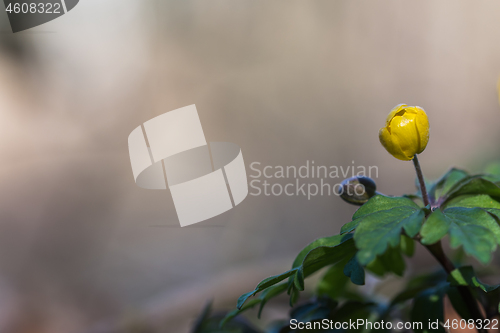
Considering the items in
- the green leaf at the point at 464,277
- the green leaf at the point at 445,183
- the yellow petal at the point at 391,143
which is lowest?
the green leaf at the point at 464,277

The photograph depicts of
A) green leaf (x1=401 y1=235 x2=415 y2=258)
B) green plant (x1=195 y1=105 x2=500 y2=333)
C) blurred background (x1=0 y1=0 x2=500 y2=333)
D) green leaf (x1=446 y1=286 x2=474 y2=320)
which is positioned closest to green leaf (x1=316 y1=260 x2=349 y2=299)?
green plant (x1=195 y1=105 x2=500 y2=333)

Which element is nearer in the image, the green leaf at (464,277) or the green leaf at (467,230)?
the green leaf at (467,230)

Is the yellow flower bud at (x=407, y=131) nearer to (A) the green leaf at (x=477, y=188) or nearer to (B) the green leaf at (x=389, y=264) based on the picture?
(A) the green leaf at (x=477, y=188)

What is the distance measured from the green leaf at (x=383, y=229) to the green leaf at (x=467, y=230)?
0.02 m

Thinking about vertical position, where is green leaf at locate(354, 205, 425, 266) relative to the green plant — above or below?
above

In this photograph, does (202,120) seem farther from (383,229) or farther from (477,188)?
(383,229)

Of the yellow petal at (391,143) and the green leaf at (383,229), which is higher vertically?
the yellow petal at (391,143)

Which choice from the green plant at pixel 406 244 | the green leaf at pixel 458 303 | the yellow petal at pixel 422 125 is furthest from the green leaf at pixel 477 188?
the green leaf at pixel 458 303

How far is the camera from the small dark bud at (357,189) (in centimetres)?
92

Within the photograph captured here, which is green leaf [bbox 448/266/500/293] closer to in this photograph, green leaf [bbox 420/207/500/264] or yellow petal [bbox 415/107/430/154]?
green leaf [bbox 420/207/500/264]

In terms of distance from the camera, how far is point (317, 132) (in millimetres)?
3676

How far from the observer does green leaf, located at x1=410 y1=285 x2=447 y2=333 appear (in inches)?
37.9

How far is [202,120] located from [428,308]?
2.59m

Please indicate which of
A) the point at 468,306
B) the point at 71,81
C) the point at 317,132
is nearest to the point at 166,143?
the point at 468,306
